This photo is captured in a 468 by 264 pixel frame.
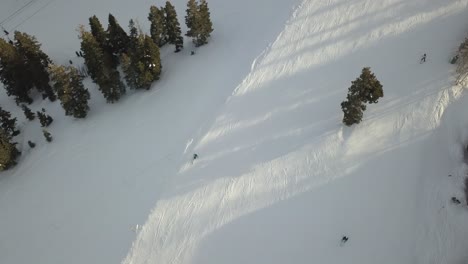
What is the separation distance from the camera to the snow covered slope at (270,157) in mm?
21578

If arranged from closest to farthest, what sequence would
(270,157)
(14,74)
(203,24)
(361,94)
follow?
(361,94) → (270,157) → (203,24) → (14,74)

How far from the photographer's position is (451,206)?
20.5 metres

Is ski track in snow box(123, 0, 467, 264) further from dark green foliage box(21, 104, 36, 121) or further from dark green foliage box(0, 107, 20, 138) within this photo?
dark green foliage box(0, 107, 20, 138)

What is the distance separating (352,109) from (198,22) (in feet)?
53.3

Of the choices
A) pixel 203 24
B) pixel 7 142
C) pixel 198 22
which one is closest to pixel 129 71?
pixel 198 22

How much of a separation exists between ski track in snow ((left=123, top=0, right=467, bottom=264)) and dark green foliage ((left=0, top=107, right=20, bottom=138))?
58.3 feet

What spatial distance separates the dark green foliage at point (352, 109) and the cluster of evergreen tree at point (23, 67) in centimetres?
2639

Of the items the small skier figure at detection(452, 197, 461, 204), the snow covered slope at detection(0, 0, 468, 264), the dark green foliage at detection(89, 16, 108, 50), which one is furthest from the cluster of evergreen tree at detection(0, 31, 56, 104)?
the small skier figure at detection(452, 197, 461, 204)

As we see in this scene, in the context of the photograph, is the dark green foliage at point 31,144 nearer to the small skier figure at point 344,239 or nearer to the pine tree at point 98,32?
the pine tree at point 98,32

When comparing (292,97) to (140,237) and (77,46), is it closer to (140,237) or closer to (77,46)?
(140,237)

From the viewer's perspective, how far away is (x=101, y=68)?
32.0 m

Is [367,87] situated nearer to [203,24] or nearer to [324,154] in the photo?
[324,154]

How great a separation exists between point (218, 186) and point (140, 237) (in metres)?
5.65

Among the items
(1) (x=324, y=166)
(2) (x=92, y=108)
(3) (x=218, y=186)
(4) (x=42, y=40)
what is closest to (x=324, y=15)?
(1) (x=324, y=166)
